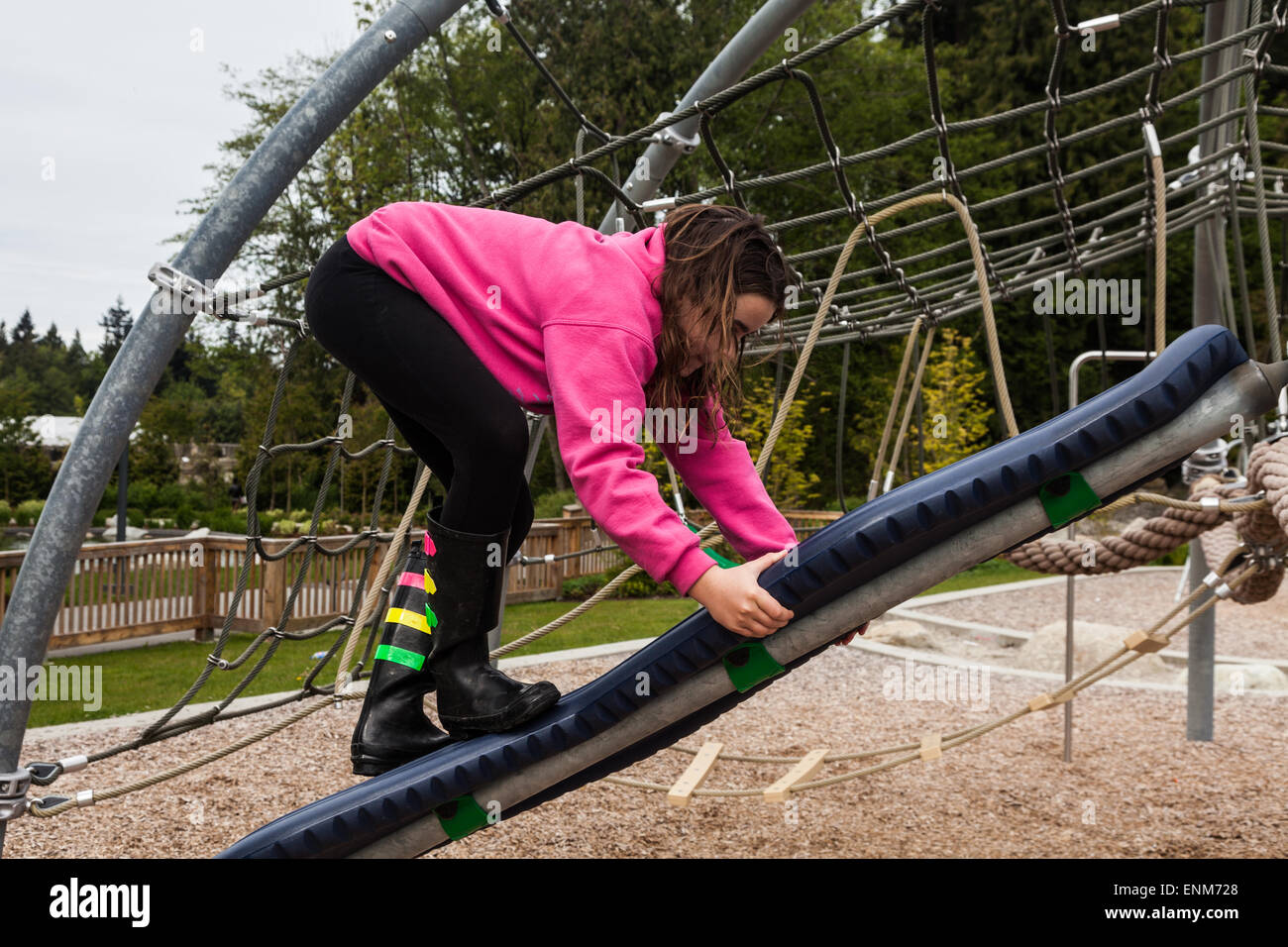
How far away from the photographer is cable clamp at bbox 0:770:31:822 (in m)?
1.91

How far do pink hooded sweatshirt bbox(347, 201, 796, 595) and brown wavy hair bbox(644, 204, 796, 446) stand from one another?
33 millimetres

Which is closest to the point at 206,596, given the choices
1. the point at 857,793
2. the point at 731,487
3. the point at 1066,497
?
the point at 857,793

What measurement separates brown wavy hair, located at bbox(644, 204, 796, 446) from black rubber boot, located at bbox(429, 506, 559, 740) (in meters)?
0.39

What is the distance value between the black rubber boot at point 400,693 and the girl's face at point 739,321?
→ 62cm

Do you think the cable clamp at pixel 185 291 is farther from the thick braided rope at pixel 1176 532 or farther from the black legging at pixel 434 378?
the thick braided rope at pixel 1176 532

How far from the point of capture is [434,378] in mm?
1601

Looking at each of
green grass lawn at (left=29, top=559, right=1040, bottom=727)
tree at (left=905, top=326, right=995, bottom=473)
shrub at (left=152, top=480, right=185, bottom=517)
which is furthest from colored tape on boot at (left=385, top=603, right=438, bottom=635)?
shrub at (left=152, top=480, right=185, bottom=517)


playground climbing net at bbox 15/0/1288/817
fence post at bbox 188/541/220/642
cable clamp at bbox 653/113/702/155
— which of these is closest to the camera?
playground climbing net at bbox 15/0/1288/817

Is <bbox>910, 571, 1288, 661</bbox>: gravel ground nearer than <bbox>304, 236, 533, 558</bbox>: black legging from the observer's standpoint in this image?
No

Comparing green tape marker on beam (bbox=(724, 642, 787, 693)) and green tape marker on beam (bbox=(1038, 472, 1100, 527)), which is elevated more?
green tape marker on beam (bbox=(1038, 472, 1100, 527))

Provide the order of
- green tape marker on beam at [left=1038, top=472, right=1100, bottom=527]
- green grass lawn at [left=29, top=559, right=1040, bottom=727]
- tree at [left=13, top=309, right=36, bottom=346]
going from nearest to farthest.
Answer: green tape marker on beam at [left=1038, top=472, right=1100, bottom=527], green grass lawn at [left=29, top=559, right=1040, bottom=727], tree at [left=13, top=309, right=36, bottom=346]

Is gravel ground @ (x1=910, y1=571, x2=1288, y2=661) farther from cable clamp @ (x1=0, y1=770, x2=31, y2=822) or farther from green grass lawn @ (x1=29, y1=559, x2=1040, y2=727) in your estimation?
cable clamp @ (x1=0, y1=770, x2=31, y2=822)

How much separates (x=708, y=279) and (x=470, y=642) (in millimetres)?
703

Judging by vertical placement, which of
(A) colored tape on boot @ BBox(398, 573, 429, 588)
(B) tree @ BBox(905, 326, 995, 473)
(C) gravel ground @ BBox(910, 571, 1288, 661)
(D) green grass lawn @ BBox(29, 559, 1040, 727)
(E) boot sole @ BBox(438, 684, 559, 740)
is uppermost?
(B) tree @ BBox(905, 326, 995, 473)
